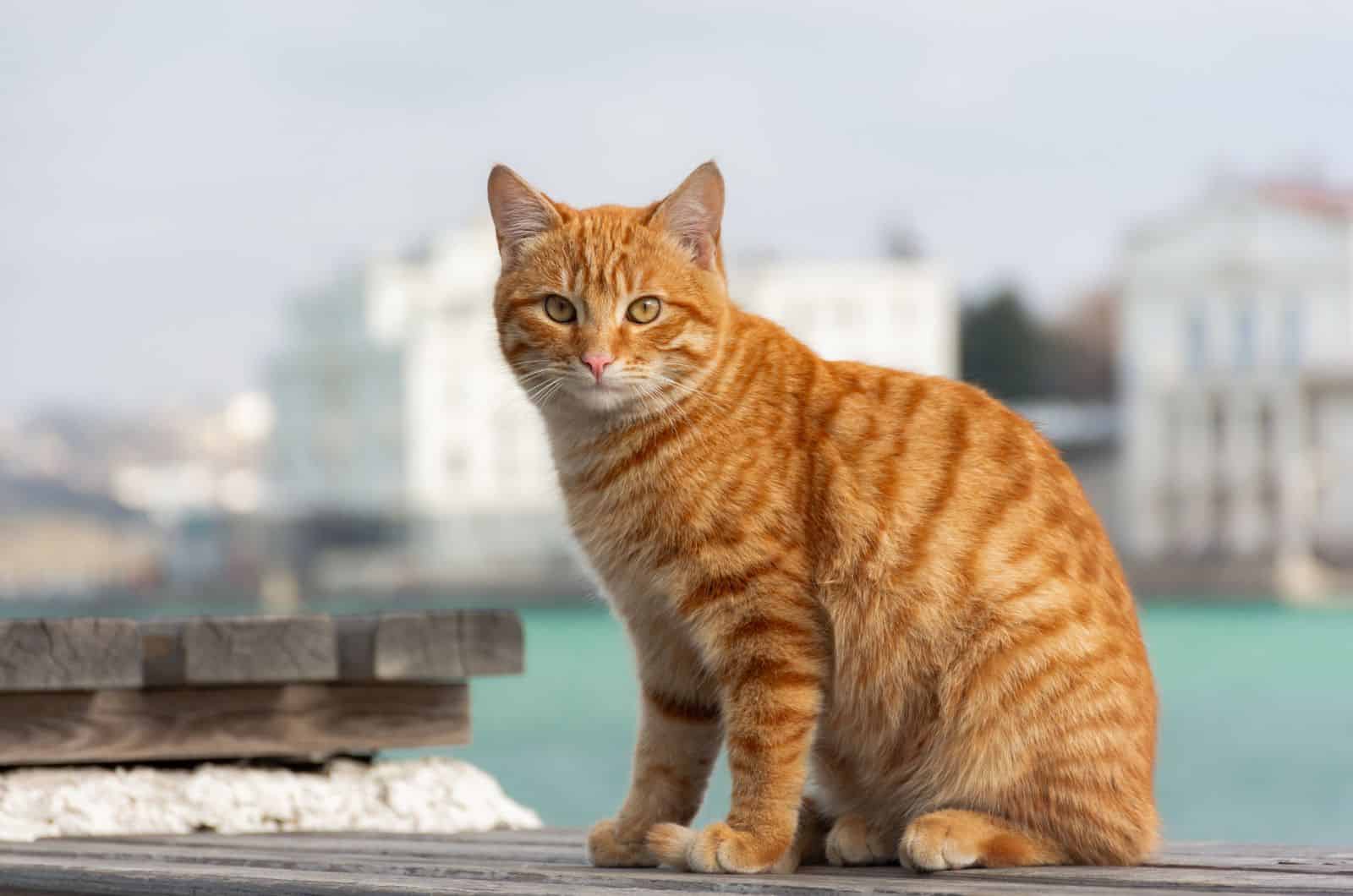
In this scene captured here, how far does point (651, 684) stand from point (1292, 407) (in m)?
40.9

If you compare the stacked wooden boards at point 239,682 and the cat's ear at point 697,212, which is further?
the stacked wooden boards at point 239,682

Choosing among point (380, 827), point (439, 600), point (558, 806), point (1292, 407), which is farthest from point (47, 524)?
point (380, 827)

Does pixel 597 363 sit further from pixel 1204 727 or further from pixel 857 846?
pixel 1204 727

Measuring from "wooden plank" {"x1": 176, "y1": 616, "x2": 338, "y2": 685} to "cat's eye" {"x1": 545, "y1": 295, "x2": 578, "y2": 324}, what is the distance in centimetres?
95

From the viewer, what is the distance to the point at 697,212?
2.76m

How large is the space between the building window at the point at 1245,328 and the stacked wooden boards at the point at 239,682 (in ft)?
132

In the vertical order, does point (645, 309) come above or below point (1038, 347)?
above

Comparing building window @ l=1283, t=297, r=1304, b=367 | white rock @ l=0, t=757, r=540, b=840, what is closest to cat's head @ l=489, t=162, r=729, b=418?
white rock @ l=0, t=757, r=540, b=840

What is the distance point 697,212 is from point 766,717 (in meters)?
0.80

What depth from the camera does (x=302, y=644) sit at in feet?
10.9

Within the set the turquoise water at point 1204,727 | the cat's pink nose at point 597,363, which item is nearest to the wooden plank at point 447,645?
the cat's pink nose at point 597,363

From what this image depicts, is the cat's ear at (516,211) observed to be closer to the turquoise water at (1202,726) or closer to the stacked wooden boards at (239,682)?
the stacked wooden boards at (239,682)

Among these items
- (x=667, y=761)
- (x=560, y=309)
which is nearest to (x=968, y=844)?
(x=667, y=761)

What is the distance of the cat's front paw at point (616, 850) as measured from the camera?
2701mm
